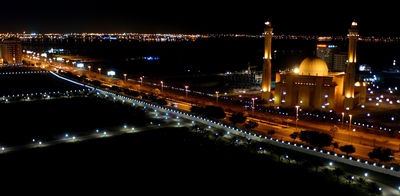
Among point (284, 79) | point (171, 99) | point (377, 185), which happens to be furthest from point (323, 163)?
point (171, 99)

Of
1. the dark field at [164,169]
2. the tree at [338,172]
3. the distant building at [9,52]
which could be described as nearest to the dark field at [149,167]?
the dark field at [164,169]

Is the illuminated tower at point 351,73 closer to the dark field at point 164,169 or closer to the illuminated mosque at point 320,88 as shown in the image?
the illuminated mosque at point 320,88

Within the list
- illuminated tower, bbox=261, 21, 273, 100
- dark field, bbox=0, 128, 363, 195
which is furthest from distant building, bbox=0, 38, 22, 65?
dark field, bbox=0, 128, 363, 195

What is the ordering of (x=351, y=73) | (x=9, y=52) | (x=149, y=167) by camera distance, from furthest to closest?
(x=9, y=52) < (x=351, y=73) < (x=149, y=167)

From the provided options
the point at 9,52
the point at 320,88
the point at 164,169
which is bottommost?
the point at 164,169

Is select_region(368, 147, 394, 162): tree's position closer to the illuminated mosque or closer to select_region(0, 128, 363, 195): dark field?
select_region(0, 128, 363, 195): dark field

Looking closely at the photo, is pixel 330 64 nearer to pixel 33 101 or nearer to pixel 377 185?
pixel 33 101

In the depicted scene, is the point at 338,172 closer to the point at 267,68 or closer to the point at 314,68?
the point at 314,68

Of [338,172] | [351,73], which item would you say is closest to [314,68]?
[351,73]
